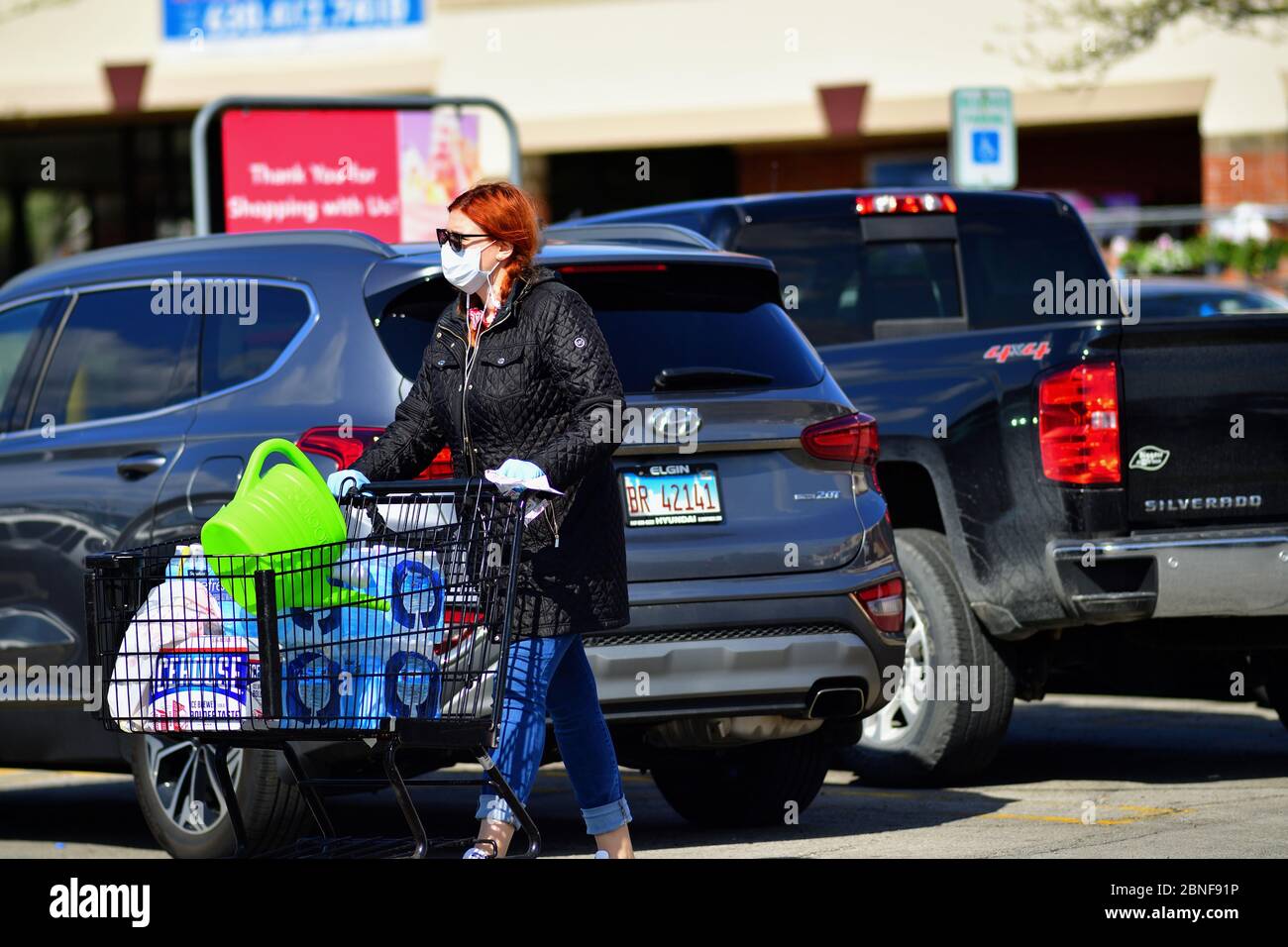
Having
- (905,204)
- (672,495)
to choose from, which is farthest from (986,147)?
(672,495)

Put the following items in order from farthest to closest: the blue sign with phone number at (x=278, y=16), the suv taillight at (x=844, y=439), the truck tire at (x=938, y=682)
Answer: the blue sign with phone number at (x=278, y=16), the truck tire at (x=938, y=682), the suv taillight at (x=844, y=439)

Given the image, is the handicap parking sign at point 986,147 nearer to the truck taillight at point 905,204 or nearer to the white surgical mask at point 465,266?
the truck taillight at point 905,204

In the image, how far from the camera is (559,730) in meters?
5.65

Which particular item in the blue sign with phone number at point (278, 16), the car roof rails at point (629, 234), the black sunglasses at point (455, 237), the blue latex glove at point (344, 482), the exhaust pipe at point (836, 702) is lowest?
the exhaust pipe at point (836, 702)

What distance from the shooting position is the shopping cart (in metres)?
4.96

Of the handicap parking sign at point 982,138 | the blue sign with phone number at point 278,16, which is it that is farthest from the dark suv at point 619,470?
the blue sign with phone number at point 278,16

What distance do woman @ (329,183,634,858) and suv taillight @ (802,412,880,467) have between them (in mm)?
1283

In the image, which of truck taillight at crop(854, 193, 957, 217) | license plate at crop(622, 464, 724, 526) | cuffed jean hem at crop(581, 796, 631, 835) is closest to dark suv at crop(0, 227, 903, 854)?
license plate at crop(622, 464, 724, 526)

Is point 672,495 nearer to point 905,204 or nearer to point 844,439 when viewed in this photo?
point 844,439

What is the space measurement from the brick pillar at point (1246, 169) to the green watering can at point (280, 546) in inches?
750

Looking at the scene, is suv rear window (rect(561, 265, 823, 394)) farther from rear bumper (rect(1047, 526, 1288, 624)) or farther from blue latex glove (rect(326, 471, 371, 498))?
blue latex glove (rect(326, 471, 371, 498))

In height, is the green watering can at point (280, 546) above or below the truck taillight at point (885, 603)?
above

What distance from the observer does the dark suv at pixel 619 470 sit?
6469 mm
